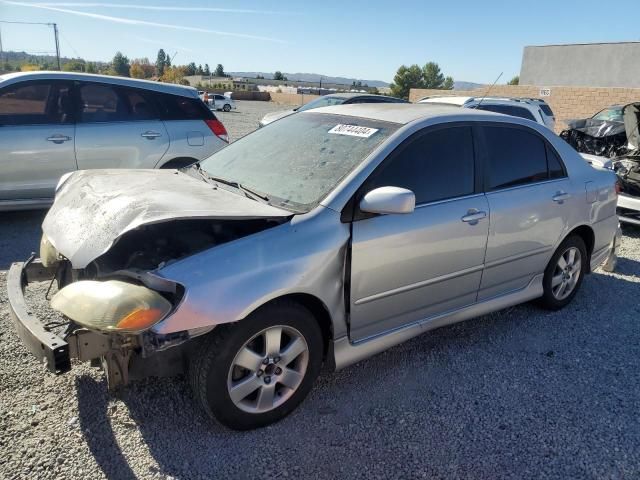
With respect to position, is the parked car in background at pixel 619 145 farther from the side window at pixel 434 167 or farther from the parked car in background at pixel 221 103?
the parked car in background at pixel 221 103

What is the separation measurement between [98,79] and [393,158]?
4.60 m

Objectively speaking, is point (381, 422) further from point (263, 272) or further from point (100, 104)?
point (100, 104)

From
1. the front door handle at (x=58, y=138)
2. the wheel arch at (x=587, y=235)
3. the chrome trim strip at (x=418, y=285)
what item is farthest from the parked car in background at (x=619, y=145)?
the front door handle at (x=58, y=138)

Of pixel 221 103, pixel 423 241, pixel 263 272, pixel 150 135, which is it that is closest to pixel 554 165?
pixel 423 241

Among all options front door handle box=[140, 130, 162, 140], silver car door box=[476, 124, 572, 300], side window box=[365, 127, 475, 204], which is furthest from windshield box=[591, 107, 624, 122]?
front door handle box=[140, 130, 162, 140]

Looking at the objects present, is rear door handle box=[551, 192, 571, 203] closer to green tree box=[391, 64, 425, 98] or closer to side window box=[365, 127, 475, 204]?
side window box=[365, 127, 475, 204]

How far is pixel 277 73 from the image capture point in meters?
120

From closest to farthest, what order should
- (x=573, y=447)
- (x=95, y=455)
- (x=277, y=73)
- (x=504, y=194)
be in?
1. (x=95, y=455)
2. (x=573, y=447)
3. (x=504, y=194)
4. (x=277, y=73)

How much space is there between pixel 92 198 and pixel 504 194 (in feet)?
8.92

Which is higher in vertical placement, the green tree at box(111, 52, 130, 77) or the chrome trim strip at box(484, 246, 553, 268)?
the green tree at box(111, 52, 130, 77)

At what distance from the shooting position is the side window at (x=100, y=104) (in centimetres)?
596

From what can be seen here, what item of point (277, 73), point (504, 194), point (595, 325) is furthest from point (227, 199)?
point (277, 73)

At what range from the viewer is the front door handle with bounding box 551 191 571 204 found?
13.0 ft

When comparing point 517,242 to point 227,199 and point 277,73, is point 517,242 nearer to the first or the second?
point 227,199
